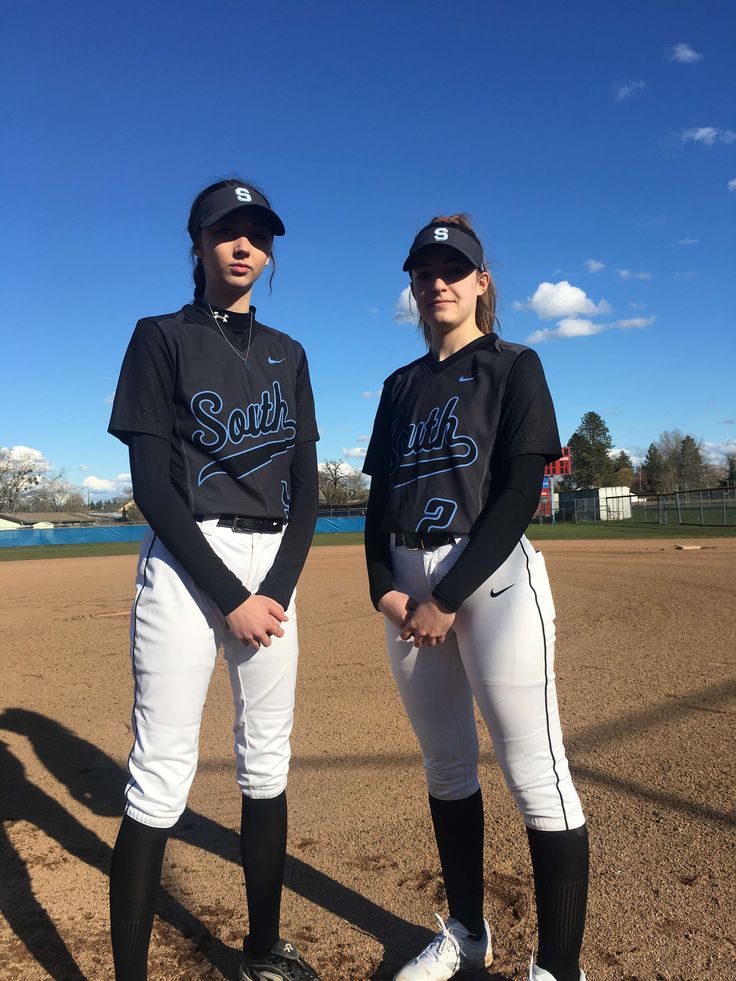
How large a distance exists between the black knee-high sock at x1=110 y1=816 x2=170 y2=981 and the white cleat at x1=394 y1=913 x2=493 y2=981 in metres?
0.64

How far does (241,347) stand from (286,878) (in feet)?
5.83

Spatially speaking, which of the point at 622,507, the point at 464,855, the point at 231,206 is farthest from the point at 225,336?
the point at 622,507

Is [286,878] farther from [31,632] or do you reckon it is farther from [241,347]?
[31,632]

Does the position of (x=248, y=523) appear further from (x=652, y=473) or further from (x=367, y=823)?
(x=652, y=473)

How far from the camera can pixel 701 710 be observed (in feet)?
12.8

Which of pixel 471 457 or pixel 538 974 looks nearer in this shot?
pixel 538 974

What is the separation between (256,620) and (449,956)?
1.02 meters

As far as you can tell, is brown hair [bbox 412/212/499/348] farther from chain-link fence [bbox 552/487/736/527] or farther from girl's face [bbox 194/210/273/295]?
chain-link fence [bbox 552/487/736/527]

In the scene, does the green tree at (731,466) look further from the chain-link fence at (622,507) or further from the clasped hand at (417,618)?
the clasped hand at (417,618)

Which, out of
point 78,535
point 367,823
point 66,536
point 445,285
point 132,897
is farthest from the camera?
point 78,535

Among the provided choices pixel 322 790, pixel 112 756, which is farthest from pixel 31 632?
pixel 322 790

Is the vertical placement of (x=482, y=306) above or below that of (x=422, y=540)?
above

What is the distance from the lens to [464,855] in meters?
1.96

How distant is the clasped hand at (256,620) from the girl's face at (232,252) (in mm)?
857
